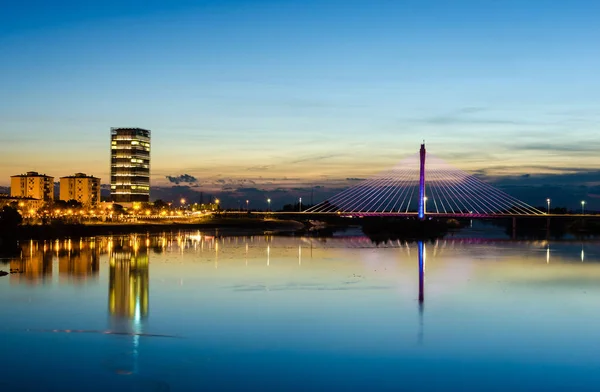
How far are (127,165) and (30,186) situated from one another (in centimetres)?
2467

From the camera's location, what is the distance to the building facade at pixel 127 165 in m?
127

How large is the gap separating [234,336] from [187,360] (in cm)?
223

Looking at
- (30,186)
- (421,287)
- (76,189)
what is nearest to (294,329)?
(421,287)

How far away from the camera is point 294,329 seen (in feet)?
47.7

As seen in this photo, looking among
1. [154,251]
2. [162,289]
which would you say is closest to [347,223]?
[154,251]

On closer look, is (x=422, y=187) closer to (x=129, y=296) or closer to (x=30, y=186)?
(x=129, y=296)

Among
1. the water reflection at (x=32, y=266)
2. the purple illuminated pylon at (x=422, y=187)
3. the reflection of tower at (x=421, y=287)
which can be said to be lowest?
the reflection of tower at (x=421, y=287)

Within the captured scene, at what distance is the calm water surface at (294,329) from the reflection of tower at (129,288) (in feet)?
0.22

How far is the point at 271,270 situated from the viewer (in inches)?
1075

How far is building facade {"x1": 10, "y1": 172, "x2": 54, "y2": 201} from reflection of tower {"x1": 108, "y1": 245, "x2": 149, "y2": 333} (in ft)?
367

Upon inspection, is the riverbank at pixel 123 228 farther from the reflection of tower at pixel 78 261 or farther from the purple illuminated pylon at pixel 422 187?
the purple illuminated pylon at pixel 422 187

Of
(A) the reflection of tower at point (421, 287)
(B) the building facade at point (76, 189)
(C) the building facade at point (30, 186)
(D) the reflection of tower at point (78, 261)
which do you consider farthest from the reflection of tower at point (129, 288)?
(B) the building facade at point (76, 189)

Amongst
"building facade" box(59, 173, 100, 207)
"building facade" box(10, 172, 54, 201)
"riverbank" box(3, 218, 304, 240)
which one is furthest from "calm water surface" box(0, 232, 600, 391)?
"building facade" box(59, 173, 100, 207)

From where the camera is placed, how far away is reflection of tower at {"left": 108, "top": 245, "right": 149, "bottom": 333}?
620 inches
